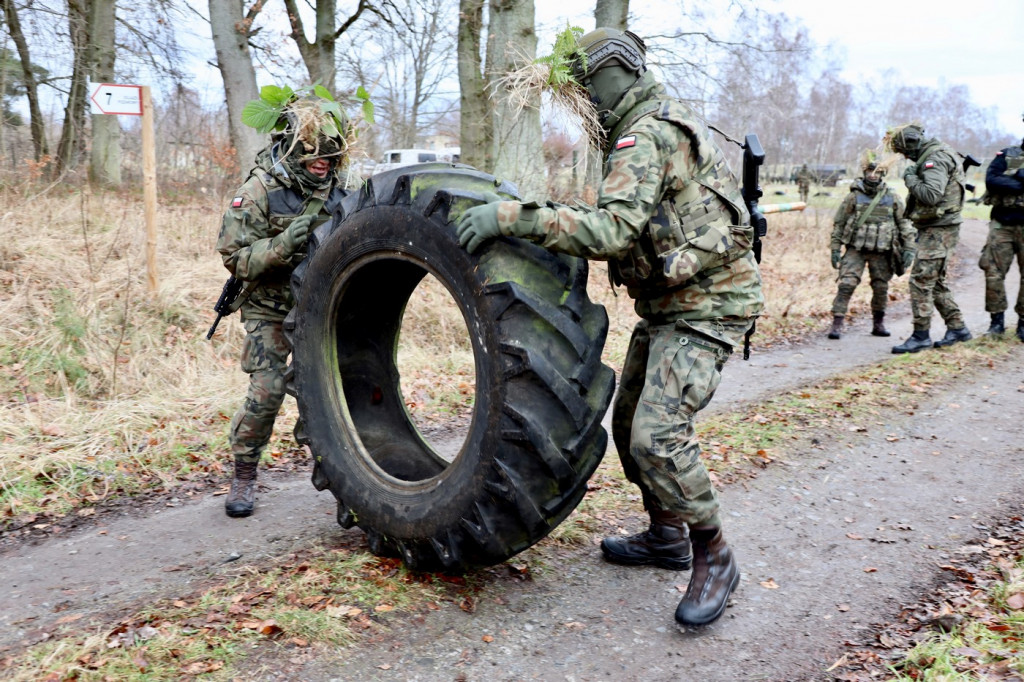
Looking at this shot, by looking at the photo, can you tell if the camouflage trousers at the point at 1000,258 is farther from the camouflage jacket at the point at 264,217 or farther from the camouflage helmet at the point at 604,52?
the camouflage jacket at the point at 264,217

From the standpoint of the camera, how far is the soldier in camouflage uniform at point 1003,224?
8969mm

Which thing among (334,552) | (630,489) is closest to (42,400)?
(334,552)

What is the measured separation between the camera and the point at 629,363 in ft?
13.1

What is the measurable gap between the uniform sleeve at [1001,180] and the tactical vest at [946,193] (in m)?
0.28

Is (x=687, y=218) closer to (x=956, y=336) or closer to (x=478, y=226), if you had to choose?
(x=478, y=226)

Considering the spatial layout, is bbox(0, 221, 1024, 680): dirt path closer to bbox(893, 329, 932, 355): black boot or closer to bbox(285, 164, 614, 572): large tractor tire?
bbox(285, 164, 614, 572): large tractor tire

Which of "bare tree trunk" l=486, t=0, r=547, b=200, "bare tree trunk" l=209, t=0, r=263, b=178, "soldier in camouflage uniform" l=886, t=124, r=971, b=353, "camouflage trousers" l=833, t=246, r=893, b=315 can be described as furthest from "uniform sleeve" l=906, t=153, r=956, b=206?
"bare tree trunk" l=209, t=0, r=263, b=178

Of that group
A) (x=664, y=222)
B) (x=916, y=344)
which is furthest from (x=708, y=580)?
(x=916, y=344)

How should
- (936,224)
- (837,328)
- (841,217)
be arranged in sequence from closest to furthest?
(936,224) < (837,328) < (841,217)

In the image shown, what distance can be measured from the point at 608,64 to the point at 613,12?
31.7ft

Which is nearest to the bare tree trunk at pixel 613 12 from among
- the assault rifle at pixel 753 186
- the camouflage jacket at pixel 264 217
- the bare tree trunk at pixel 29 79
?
Answer: the bare tree trunk at pixel 29 79

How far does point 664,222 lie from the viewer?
3.44 m

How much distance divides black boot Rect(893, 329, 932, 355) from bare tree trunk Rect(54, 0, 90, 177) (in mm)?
10600

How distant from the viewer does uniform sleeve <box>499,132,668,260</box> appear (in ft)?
10.3
